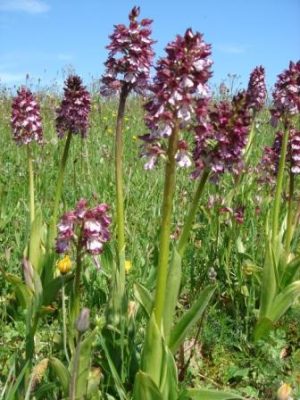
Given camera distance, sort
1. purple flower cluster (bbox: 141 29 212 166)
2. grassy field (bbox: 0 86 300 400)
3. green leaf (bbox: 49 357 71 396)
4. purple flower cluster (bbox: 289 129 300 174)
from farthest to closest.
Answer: purple flower cluster (bbox: 289 129 300 174) → grassy field (bbox: 0 86 300 400) → green leaf (bbox: 49 357 71 396) → purple flower cluster (bbox: 141 29 212 166)

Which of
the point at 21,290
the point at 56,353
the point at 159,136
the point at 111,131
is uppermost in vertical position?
the point at 111,131

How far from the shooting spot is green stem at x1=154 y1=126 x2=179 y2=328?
7.25 feet

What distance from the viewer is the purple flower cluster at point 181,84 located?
212 centimetres

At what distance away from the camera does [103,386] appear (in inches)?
99.1

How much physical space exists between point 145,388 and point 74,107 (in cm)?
206

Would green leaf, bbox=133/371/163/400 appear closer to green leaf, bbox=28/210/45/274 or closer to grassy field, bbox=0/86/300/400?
grassy field, bbox=0/86/300/400

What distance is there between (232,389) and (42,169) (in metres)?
3.58

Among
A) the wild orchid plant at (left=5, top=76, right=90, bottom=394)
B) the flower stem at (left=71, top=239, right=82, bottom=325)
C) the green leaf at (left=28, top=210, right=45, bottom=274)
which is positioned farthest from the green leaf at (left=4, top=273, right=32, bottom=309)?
the flower stem at (left=71, top=239, right=82, bottom=325)

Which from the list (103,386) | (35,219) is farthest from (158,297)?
(35,219)

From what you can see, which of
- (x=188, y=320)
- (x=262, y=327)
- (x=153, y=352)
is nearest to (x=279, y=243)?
(x=262, y=327)

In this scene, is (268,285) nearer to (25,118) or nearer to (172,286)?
(172,286)

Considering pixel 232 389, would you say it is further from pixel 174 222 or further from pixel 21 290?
pixel 174 222

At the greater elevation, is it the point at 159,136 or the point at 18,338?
the point at 159,136

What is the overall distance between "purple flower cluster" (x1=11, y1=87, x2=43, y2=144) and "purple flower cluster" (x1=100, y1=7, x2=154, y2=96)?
3.15ft
